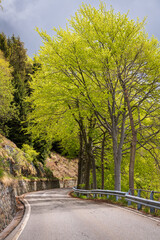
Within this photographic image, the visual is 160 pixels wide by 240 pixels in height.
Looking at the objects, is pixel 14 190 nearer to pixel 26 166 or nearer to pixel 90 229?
pixel 26 166

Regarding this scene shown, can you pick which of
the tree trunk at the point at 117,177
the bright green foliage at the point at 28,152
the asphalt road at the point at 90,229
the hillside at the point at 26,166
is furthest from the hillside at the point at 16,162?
the asphalt road at the point at 90,229

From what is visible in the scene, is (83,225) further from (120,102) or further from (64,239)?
(120,102)

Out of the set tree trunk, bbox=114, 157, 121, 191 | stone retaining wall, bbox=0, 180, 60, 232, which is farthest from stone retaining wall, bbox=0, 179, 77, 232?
tree trunk, bbox=114, 157, 121, 191

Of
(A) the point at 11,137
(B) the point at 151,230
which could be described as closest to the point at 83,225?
(B) the point at 151,230

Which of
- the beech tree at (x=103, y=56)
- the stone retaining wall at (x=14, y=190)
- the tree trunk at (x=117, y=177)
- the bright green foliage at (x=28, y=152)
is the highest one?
the beech tree at (x=103, y=56)

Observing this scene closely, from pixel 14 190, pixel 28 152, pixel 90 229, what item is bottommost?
pixel 14 190

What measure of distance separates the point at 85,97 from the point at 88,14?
4.95 meters

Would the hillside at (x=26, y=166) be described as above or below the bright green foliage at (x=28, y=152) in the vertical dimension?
below

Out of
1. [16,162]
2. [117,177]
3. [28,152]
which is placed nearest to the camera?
[117,177]

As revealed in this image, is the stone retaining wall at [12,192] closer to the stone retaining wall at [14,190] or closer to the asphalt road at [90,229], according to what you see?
the stone retaining wall at [14,190]

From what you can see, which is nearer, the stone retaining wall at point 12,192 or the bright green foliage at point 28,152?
the stone retaining wall at point 12,192

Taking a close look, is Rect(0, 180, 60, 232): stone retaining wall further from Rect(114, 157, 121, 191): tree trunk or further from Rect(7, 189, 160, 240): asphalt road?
Rect(114, 157, 121, 191): tree trunk

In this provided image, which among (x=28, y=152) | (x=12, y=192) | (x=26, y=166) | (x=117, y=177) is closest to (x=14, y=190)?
(x=12, y=192)

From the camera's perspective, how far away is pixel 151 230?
5.92 meters
